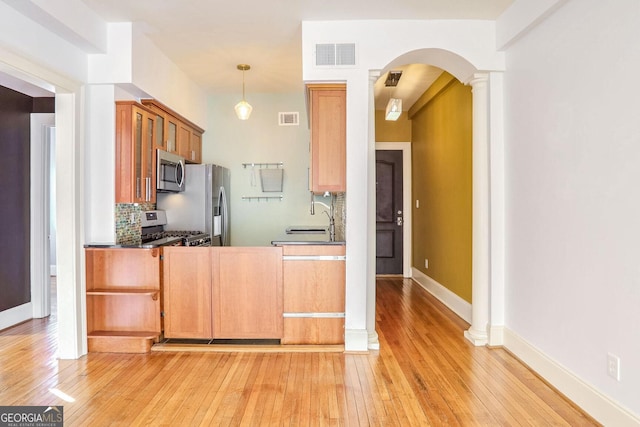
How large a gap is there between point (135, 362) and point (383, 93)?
4374 mm

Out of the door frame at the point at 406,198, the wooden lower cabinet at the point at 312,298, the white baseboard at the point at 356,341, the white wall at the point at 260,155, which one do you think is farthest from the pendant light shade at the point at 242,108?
the door frame at the point at 406,198

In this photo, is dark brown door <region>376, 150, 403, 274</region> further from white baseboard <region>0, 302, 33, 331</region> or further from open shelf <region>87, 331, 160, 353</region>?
white baseboard <region>0, 302, 33, 331</region>

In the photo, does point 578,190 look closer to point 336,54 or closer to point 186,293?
point 336,54

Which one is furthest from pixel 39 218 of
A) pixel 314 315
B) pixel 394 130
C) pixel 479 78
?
pixel 394 130

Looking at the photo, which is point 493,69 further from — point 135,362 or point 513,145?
point 135,362

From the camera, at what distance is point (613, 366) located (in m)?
2.17

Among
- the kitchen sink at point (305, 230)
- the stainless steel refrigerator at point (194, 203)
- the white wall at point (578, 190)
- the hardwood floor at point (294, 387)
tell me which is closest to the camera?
the white wall at point (578, 190)

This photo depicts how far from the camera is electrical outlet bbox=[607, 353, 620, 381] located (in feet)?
7.00

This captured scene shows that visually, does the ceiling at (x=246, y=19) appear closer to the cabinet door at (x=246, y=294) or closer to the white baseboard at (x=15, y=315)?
the cabinet door at (x=246, y=294)

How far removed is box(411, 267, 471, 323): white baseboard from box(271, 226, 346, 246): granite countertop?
5.28 ft

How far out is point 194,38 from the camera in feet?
12.1

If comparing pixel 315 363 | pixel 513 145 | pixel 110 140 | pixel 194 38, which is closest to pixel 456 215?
pixel 513 145

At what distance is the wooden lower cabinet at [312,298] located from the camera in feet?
11.1

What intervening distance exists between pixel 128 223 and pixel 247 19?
6.90ft
